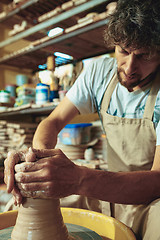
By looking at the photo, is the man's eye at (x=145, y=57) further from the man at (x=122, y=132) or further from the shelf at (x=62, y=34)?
the shelf at (x=62, y=34)

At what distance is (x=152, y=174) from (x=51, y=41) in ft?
5.38

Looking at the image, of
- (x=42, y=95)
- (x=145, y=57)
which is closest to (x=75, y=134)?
(x=42, y=95)

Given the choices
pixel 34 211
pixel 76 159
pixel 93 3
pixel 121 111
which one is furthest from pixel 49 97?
pixel 34 211

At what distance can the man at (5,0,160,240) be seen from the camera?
687 mm

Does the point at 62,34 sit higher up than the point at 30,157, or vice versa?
the point at 62,34

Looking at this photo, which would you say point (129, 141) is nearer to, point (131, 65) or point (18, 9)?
point (131, 65)

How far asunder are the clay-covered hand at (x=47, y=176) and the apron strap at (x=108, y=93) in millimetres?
686

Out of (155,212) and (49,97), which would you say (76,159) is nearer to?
(49,97)

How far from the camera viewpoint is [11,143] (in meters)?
2.46

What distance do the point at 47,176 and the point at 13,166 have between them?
0.43 feet

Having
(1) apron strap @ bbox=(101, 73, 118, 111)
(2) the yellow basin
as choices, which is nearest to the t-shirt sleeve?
(1) apron strap @ bbox=(101, 73, 118, 111)

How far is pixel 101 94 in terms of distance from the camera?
1368 mm

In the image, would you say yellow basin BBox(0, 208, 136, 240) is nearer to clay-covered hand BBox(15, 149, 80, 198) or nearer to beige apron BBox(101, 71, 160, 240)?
beige apron BBox(101, 71, 160, 240)

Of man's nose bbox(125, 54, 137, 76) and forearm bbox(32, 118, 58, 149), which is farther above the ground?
man's nose bbox(125, 54, 137, 76)
